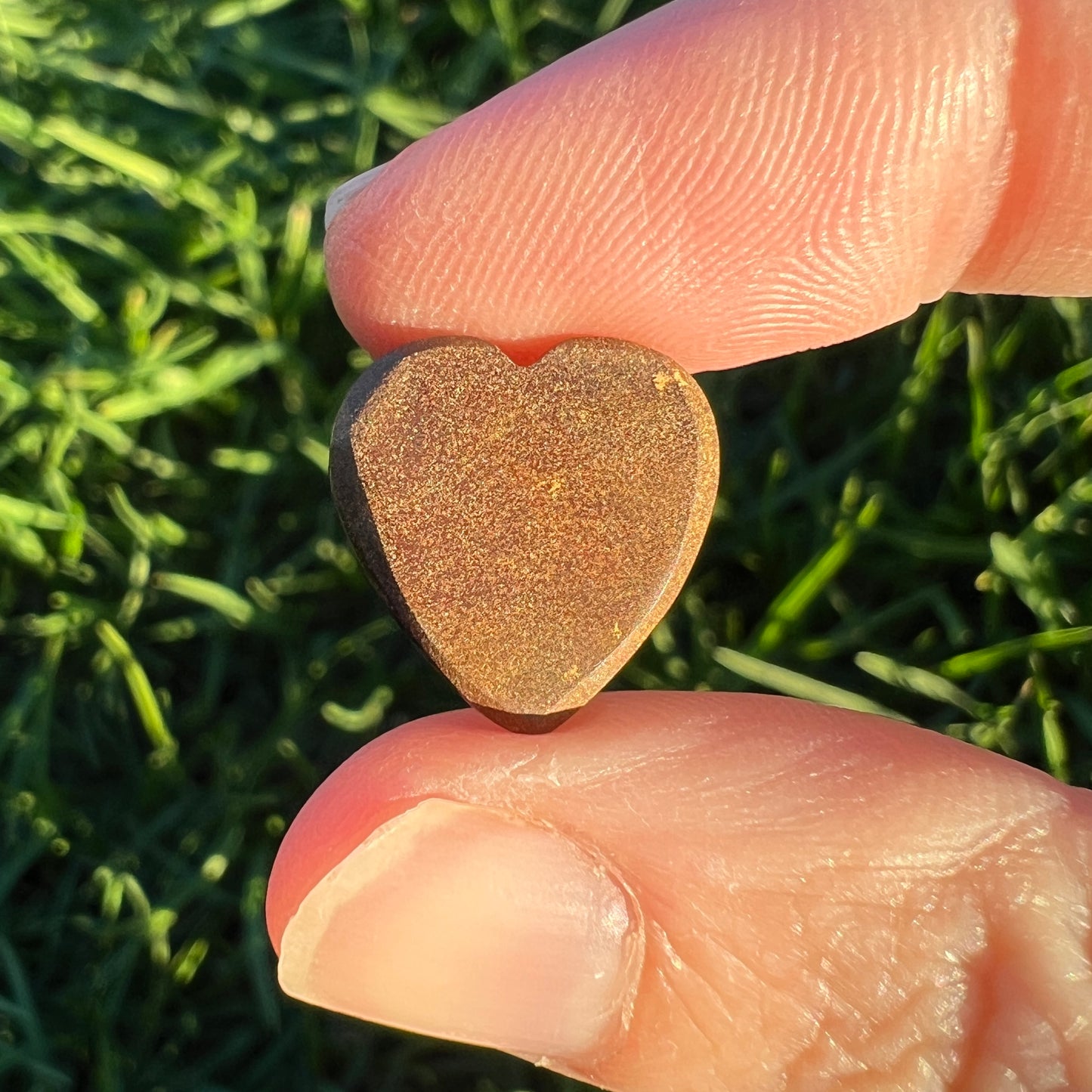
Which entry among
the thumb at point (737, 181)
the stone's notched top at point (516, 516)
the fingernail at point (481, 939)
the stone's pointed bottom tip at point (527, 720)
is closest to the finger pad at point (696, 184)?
the thumb at point (737, 181)

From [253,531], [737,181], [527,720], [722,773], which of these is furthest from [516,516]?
[253,531]

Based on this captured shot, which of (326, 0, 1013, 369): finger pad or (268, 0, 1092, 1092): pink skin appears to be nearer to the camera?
(268, 0, 1092, 1092): pink skin

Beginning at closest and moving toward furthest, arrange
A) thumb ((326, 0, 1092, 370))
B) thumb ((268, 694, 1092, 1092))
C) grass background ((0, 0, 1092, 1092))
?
thumb ((268, 694, 1092, 1092))
thumb ((326, 0, 1092, 370))
grass background ((0, 0, 1092, 1092))

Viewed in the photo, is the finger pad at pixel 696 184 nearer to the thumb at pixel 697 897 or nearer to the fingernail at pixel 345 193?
the fingernail at pixel 345 193

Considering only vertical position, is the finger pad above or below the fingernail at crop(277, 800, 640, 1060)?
above

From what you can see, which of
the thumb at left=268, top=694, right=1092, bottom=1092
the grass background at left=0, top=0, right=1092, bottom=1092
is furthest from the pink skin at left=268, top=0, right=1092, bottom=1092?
the grass background at left=0, top=0, right=1092, bottom=1092

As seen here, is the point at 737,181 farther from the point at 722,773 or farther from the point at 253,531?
the point at 253,531

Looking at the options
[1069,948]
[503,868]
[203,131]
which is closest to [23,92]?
[203,131]

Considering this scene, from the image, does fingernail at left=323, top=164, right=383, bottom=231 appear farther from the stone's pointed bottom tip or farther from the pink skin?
the stone's pointed bottom tip
